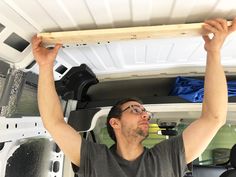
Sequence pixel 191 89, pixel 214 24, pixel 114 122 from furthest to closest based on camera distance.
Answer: pixel 191 89, pixel 114 122, pixel 214 24

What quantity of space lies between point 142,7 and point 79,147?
3.02 feet

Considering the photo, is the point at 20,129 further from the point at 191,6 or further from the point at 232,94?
the point at 232,94

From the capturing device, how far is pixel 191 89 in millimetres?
2486

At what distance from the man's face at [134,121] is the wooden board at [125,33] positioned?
572 millimetres

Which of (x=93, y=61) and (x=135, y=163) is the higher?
(x=93, y=61)

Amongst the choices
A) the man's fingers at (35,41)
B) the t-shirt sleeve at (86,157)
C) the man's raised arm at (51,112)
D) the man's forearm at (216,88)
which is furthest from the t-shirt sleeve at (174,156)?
the man's fingers at (35,41)

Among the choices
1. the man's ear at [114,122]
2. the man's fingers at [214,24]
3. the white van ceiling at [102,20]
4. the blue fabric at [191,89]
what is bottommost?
the man's ear at [114,122]

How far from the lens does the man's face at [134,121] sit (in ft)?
5.92

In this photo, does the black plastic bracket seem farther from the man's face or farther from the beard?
the beard

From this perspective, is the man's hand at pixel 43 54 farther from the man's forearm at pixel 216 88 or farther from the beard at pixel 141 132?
the man's forearm at pixel 216 88

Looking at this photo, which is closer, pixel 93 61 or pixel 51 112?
pixel 51 112

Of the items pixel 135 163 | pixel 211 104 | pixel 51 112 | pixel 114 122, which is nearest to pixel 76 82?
pixel 114 122

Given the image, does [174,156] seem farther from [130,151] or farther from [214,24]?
[214,24]

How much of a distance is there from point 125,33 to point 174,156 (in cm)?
82
